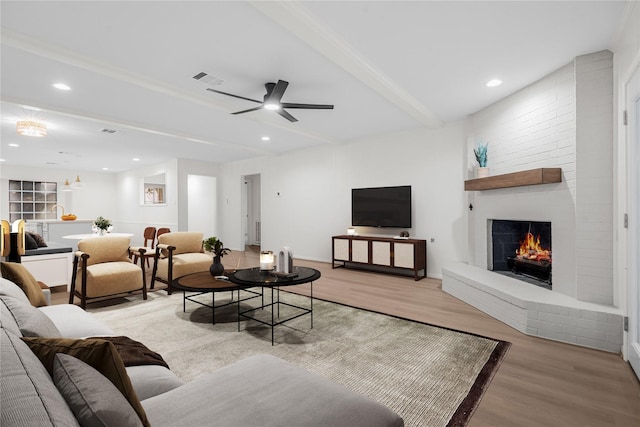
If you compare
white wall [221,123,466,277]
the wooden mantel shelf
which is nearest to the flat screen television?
white wall [221,123,466,277]

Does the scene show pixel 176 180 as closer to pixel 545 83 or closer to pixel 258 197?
pixel 258 197

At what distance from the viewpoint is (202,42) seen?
9.10 ft

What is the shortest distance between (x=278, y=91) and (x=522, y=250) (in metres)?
3.58

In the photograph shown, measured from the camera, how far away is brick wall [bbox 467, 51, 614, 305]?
2820mm

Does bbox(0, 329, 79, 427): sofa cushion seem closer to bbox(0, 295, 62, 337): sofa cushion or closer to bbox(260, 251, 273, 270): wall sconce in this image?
bbox(0, 295, 62, 337): sofa cushion

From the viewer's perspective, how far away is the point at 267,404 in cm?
114

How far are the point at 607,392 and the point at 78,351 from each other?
2.81 meters

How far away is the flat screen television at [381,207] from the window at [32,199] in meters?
9.82

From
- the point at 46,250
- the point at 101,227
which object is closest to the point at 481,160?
the point at 46,250

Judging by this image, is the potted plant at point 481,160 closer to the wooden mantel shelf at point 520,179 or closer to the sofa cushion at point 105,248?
the wooden mantel shelf at point 520,179

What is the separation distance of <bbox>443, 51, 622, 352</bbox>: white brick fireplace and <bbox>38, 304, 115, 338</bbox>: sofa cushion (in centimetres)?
336

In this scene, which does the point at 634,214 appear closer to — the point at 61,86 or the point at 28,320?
the point at 28,320

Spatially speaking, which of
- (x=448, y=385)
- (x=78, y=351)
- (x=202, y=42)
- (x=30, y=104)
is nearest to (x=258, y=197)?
(x=30, y=104)

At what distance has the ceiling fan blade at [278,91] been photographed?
10.9ft
